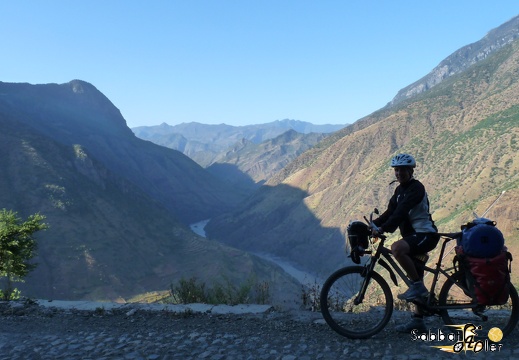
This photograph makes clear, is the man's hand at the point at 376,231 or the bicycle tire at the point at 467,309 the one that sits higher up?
the man's hand at the point at 376,231

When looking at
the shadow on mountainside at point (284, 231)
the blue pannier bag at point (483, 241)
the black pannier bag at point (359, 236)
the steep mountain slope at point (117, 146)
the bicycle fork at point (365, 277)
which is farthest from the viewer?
the steep mountain slope at point (117, 146)

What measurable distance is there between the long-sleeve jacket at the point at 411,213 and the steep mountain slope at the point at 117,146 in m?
119

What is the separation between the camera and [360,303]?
17.9ft

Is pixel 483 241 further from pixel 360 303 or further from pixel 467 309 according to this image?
pixel 360 303

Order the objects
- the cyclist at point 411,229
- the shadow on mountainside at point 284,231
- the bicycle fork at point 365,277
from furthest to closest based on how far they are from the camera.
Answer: the shadow on mountainside at point 284,231
the bicycle fork at point 365,277
the cyclist at point 411,229

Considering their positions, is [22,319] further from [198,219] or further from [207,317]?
[198,219]

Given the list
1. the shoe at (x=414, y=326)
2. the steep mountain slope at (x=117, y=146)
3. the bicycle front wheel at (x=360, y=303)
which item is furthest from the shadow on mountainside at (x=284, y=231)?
the shoe at (x=414, y=326)

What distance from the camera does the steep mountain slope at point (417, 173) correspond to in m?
59.7

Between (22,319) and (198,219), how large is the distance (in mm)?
138188

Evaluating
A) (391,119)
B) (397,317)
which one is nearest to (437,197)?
(391,119)

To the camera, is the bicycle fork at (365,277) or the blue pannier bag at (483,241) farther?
the bicycle fork at (365,277)

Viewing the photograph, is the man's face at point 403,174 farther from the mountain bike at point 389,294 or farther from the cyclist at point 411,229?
the mountain bike at point 389,294

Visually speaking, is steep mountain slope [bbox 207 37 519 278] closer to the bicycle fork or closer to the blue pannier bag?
the bicycle fork

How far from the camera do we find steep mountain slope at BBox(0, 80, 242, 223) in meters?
132
